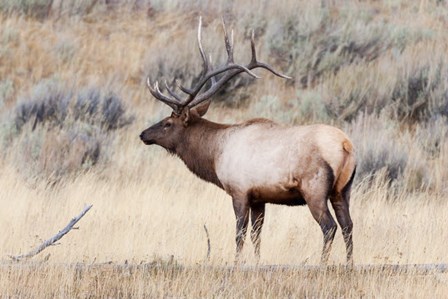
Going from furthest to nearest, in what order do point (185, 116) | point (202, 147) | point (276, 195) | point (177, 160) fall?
point (177, 160) < point (185, 116) < point (202, 147) < point (276, 195)

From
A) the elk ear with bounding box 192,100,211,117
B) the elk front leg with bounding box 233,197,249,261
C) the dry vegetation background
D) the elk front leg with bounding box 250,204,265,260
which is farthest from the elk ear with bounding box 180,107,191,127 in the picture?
the elk front leg with bounding box 233,197,249,261

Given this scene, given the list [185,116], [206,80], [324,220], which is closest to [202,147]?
[185,116]

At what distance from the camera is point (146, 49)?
680 inches

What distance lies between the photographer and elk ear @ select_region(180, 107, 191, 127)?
31.4 feet

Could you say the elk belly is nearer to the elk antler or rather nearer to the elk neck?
the elk neck

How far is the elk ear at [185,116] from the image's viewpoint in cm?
956

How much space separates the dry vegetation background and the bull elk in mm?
350

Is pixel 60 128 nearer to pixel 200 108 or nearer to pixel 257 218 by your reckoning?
pixel 200 108

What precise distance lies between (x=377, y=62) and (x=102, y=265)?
34.5 feet

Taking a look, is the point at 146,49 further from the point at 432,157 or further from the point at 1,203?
the point at 1,203

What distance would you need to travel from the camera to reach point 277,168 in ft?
26.7

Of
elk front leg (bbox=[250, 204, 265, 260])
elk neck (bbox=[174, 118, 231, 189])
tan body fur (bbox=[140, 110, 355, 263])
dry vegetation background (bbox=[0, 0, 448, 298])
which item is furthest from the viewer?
elk neck (bbox=[174, 118, 231, 189])

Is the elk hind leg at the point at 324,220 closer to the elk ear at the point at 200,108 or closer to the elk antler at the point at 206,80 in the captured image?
the elk antler at the point at 206,80

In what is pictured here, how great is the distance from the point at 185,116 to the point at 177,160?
10.1ft
